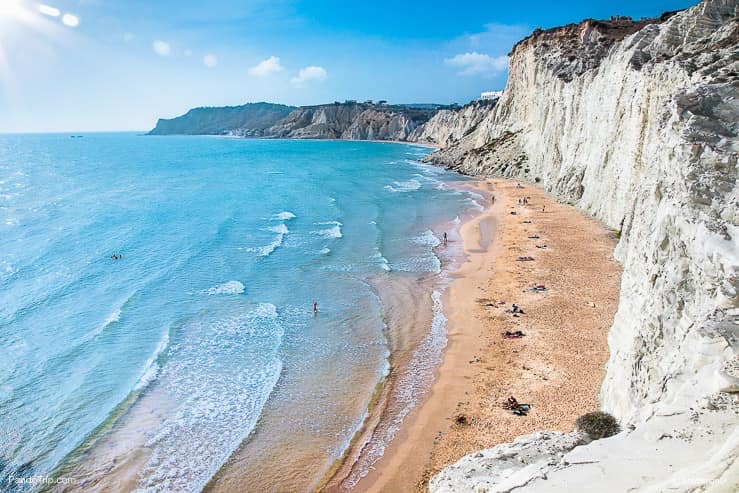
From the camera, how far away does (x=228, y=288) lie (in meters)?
28.3

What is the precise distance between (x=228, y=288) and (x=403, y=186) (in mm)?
41518

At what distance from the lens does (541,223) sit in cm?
4012

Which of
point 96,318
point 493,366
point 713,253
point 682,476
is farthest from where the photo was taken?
point 96,318

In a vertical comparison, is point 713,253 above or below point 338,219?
above

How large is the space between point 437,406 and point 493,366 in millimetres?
3358

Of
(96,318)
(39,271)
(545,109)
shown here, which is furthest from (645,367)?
(545,109)

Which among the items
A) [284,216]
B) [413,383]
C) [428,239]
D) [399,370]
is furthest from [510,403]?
[284,216]

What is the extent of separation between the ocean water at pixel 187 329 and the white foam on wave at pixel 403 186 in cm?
1133

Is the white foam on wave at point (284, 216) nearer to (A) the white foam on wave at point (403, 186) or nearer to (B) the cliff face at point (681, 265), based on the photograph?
(A) the white foam on wave at point (403, 186)

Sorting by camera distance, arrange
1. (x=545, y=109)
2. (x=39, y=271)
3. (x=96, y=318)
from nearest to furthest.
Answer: (x=96, y=318), (x=39, y=271), (x=545, y=109)

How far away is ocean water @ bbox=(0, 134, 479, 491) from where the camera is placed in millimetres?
15422

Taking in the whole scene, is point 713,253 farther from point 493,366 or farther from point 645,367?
point 493,366

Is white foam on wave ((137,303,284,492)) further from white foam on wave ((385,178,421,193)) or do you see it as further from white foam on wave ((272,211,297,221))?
white foam on wave ((385,178,421,193))

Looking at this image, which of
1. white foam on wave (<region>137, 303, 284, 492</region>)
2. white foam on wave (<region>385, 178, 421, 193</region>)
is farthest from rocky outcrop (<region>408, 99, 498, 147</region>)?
white foam on wave (<region>137, 303, 284, 492</region>)
